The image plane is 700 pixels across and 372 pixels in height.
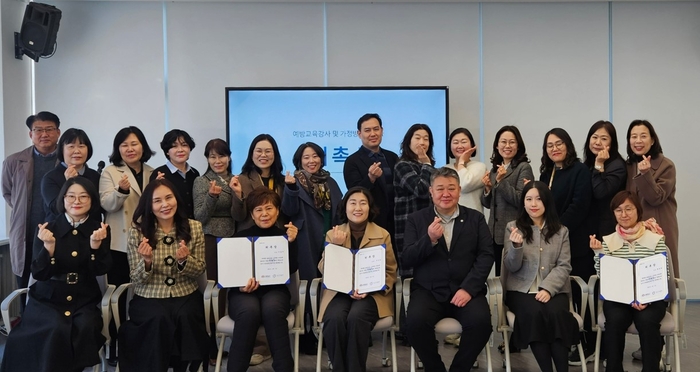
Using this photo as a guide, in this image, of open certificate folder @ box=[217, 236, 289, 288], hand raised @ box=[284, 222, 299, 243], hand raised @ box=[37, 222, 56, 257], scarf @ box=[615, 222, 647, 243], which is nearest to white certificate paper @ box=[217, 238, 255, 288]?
open certificate folder @ box=[217, 236, 289, 288]

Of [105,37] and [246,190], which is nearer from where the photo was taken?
[246,190]

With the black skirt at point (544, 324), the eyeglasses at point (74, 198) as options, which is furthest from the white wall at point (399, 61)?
the black skirt at point (544, 324)

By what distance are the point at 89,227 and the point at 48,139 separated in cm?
121

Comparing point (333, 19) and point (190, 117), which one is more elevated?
point (333, 19)

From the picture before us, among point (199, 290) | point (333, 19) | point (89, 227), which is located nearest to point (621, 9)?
point (333, 19)

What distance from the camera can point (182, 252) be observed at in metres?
3.91

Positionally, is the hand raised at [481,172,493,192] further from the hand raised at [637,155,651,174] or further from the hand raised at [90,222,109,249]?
the hand raised at [90,222,109,249]

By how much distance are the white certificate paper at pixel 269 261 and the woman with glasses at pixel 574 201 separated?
211 cm

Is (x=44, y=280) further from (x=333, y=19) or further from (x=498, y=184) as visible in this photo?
(x=333, y=19)

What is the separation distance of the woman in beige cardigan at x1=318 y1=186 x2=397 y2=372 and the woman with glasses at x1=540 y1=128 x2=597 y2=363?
142 cm

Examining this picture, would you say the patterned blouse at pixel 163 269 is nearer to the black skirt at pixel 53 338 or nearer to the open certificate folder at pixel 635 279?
the black skirt at pixel 53 338

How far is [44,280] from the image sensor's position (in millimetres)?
3877

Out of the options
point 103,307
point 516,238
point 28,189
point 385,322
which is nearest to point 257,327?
point 385,322

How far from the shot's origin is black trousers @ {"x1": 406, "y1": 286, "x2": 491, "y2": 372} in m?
3.84
